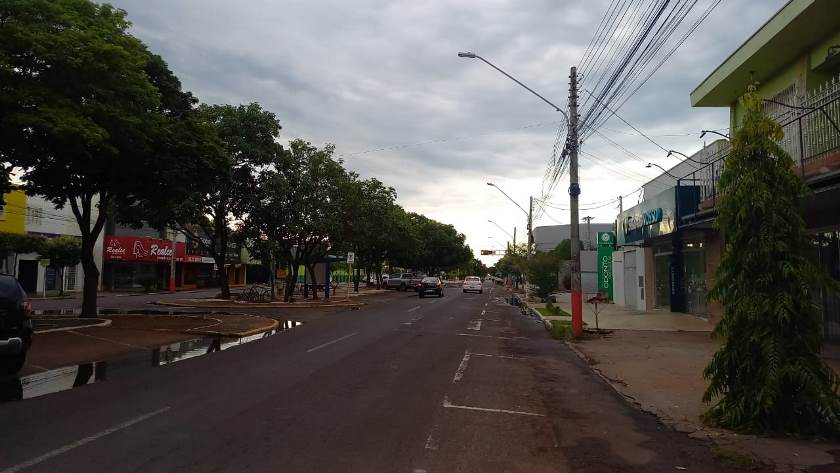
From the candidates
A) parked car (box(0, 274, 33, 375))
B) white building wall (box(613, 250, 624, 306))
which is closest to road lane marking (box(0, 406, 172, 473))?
parked car (box(0, 274, 33, 375))

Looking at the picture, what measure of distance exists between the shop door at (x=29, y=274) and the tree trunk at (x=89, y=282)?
26.1 m

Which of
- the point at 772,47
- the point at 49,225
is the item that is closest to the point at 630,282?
the point at 772,47

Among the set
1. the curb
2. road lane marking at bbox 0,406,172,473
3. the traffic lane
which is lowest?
the traffic lane

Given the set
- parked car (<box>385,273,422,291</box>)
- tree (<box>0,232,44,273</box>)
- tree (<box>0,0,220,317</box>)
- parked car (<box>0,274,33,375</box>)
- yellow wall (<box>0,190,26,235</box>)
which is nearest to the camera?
parked car (<box>0,274,33,375</box>)

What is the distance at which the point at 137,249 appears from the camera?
5069 cm

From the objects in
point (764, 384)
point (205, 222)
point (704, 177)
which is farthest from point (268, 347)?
point (205, 222)

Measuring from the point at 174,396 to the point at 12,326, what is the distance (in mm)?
3459

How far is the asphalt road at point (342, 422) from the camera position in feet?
19.2

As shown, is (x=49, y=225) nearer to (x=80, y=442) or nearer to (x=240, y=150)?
(x=240, y=150)

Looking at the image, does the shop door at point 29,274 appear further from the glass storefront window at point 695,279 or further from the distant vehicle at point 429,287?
the glass storefront window at point 695,279

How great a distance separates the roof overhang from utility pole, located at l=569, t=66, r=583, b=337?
3.82m

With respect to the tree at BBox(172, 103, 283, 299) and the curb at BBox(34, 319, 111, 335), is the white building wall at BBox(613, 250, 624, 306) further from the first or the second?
the curb at BBox(34, 319, 111, 335)

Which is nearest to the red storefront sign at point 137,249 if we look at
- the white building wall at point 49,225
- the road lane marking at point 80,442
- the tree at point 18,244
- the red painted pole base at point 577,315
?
the white building wall at point 49,225

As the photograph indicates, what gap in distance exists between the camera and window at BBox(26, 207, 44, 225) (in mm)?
41562
